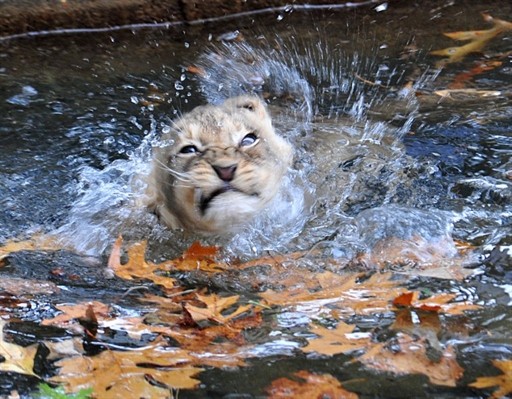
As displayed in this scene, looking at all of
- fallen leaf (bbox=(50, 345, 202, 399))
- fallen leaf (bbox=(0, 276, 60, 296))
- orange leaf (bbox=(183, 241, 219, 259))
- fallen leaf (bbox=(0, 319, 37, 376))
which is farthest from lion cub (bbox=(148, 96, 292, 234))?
fallen leaf (bbox=(0, 319, 37, 376))

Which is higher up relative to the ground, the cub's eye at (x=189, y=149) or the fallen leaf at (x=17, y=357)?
the cub's eye at (x=189, y=149)

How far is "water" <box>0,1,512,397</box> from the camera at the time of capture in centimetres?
445

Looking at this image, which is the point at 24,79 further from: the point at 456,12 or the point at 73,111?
the point at 456,12

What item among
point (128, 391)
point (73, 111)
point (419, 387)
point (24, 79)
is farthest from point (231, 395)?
point (24, 79)

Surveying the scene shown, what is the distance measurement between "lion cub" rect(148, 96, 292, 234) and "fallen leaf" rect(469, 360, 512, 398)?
1.90 meters

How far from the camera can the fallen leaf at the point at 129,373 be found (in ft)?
9.18

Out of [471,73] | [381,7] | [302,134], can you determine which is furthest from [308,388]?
[381,7]

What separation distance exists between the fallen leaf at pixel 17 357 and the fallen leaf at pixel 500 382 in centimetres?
156

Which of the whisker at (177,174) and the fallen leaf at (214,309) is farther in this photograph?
the whisker at (177,174)

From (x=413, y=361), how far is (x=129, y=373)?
1023 mm

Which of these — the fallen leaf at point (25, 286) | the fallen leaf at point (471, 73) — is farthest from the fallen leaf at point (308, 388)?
the fallen leaf at point (471, 73)

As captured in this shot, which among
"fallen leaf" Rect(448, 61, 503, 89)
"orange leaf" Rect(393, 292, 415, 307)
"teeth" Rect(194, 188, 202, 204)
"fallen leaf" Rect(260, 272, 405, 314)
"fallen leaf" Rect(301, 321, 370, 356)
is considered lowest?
"fallen leaf" Rect(301, 321, 370, 356)

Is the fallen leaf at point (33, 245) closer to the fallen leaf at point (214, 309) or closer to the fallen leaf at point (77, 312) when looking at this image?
the fallen leaf at point (77, 312)

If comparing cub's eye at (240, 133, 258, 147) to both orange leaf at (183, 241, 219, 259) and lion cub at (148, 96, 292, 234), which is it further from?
orange leaf at (183, 241, 219, 259)
